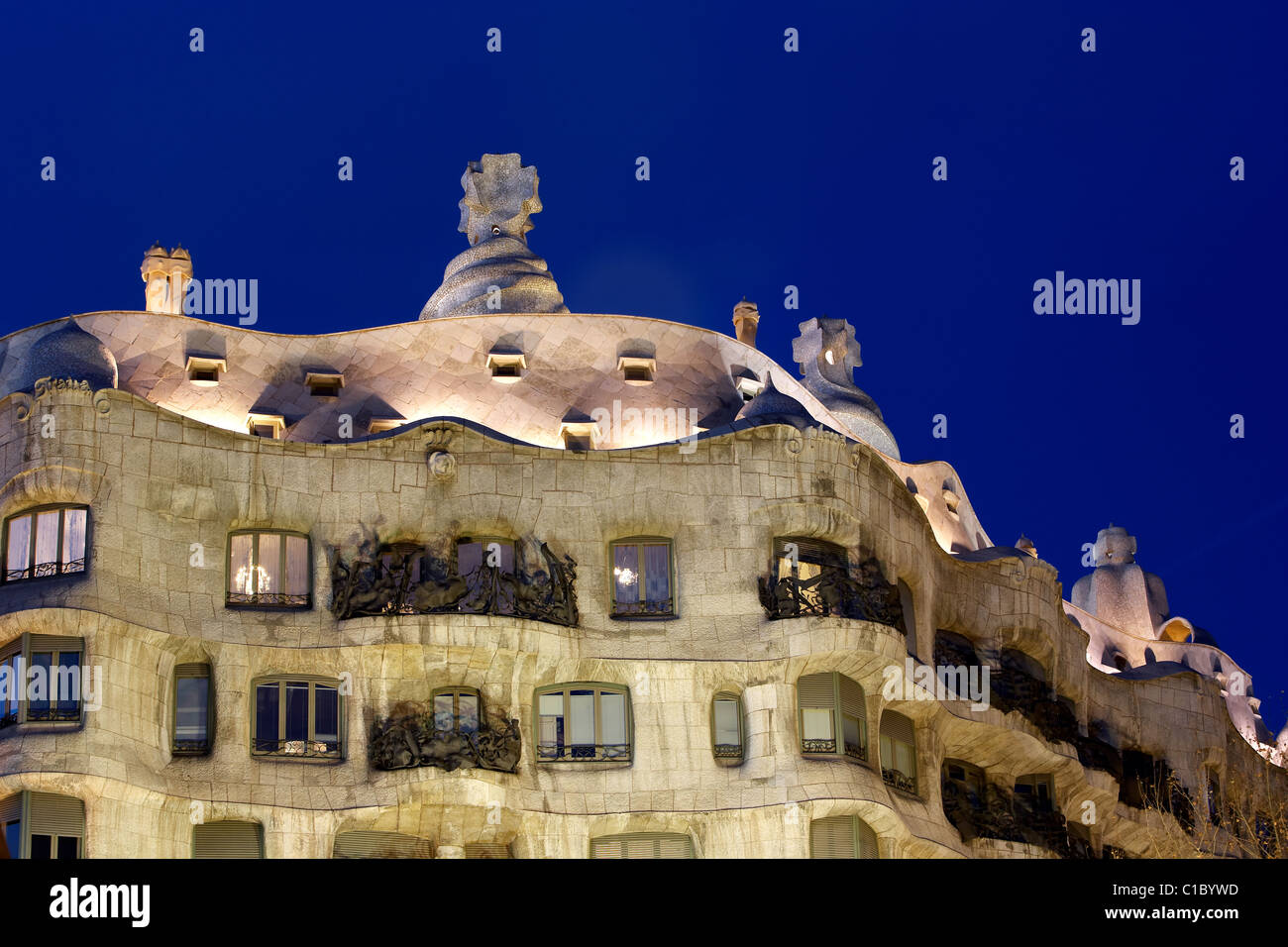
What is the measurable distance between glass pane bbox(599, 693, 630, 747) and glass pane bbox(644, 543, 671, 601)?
8.18ft

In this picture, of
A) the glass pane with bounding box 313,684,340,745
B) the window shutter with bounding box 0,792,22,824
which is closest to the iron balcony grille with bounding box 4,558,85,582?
the window shutter with bounding box 0,792,22,824

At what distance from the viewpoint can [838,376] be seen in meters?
72.2

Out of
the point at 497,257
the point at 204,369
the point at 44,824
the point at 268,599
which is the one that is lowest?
the point at 44,824

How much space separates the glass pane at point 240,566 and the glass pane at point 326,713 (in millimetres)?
2772

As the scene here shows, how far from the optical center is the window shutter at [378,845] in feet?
166

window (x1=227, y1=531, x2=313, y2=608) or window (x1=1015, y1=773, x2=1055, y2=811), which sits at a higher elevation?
window (x1=227, y1=531, x2=313, y2=608)

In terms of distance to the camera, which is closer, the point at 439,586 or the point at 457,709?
the point at 457,709

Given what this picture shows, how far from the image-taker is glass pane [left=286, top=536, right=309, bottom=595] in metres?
52.1

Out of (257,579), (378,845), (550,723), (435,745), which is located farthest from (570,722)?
(257,579)

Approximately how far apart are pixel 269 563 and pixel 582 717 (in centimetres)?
782

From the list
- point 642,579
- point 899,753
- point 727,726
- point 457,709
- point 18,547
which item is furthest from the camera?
point 899,753

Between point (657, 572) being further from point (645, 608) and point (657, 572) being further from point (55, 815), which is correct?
point (55, 815)

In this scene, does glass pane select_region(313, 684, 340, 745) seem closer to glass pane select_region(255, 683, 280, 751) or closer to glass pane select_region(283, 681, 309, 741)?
glass pane select_region(283, 681, 309, 741)

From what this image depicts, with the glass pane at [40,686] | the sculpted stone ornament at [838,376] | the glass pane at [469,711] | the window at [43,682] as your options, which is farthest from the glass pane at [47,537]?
the sculpted stone ornament at [838,376]
